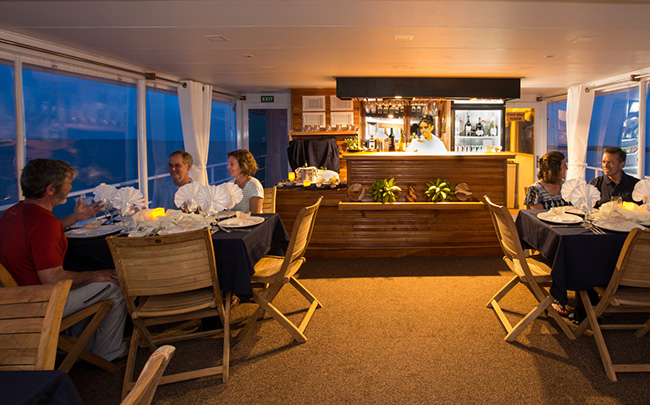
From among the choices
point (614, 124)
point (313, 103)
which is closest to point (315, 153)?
point (313, 103)

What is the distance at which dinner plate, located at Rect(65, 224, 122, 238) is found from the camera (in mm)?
3174

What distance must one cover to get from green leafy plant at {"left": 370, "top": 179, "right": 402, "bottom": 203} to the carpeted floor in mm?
1396

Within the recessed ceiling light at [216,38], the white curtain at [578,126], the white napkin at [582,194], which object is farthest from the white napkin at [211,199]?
the white curtain at [578,126]

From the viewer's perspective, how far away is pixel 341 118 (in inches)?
353

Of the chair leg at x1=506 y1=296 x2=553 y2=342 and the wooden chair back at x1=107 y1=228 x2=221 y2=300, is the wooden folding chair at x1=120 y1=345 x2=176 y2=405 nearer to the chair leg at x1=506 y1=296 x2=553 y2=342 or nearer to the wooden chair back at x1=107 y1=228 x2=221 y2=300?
the wooden chair back at x1=107 y1=228 x2=221 y2=300

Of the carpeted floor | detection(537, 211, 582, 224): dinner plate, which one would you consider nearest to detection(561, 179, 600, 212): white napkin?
detection(537, 211, 582, 224): dinner plate

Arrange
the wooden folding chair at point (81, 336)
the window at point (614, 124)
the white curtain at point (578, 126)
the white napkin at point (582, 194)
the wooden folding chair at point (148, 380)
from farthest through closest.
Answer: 1. the window at point (614, 124)
2. the white curtain at point (578, 126)
3. the white napkin at point (582, 194)
4. the wooden folding chair at point (81, 336)
5. the wooden folding chair at point (148, 380)

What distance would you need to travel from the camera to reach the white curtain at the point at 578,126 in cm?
807

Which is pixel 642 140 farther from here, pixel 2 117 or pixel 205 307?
pixel 2 117

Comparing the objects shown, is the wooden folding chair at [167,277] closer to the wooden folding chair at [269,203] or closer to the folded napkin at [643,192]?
the wooden folding chair at [269,203]

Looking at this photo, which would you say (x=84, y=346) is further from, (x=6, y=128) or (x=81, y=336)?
(x=6, y=128)

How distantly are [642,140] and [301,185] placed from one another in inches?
197

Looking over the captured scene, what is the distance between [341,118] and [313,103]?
625 mm

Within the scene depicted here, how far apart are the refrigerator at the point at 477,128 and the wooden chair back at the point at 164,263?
7367mm
